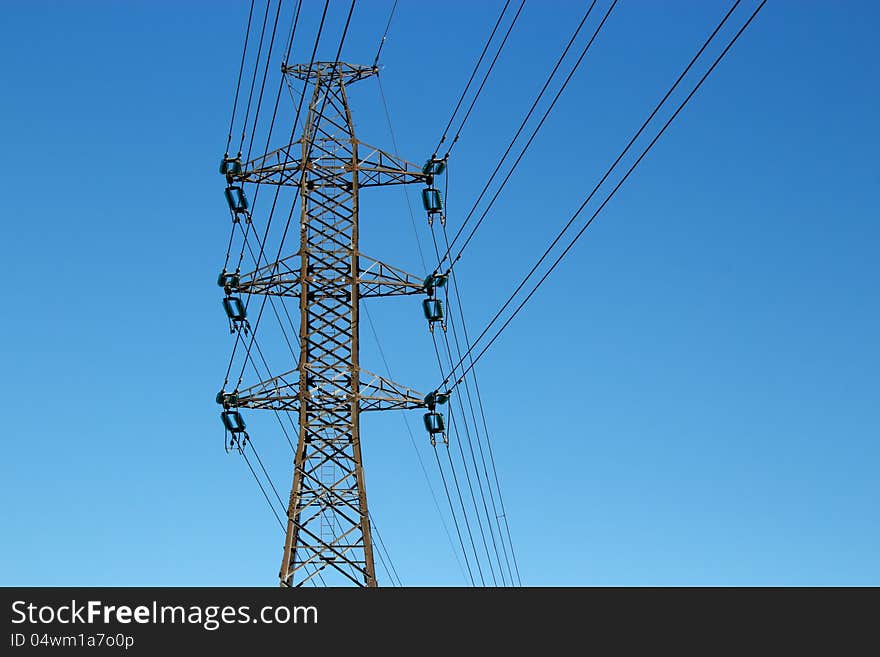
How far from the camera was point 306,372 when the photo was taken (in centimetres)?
3372

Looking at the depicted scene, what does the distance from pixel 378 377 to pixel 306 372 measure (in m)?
1.68
